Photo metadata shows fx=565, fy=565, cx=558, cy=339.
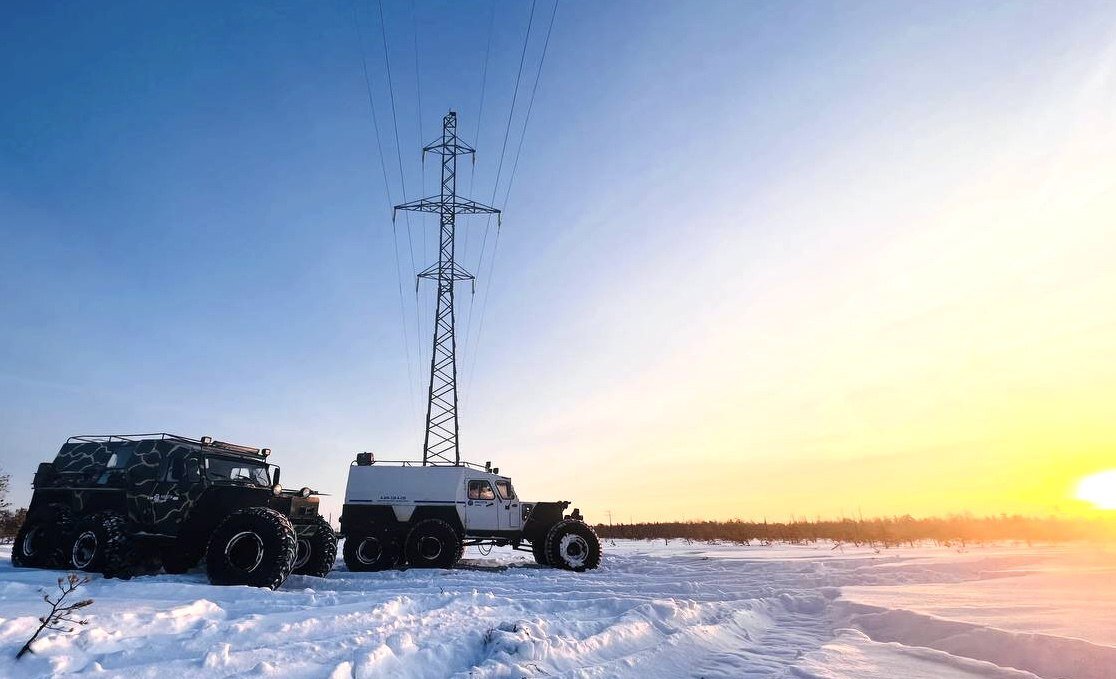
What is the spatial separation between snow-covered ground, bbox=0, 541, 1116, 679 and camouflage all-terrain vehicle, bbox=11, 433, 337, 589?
760 millimetres

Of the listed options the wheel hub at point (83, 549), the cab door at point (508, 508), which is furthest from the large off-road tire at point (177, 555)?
the cab door at point (508, 508)

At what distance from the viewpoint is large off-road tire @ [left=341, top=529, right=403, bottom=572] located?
43.4 feet

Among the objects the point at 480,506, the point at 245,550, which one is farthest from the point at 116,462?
the point at 480,506

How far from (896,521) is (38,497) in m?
27.3

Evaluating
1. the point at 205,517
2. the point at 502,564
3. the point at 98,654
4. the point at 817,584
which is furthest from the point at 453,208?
the point at 98,654

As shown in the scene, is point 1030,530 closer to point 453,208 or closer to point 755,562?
point 755,562

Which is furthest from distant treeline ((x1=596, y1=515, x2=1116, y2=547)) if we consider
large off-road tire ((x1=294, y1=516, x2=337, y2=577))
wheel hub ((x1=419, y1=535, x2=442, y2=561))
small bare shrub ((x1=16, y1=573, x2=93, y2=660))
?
small bare shrub ((x1=16, y1=573, x2=93, y2=660))

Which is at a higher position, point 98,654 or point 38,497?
point 38,497

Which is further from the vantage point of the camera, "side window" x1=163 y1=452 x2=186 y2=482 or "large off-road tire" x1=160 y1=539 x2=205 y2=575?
"side window" x1=163 y1=452 x2=186 y2=482

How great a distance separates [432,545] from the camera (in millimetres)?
13516

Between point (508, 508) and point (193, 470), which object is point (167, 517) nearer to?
point (193, 470)

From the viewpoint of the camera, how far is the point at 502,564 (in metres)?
14.7

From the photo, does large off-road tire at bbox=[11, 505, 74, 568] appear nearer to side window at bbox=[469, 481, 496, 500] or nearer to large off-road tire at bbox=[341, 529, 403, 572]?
large off-road tire at bbox=[341, 529, 403, 572]

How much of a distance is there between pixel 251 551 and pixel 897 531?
892 inches
